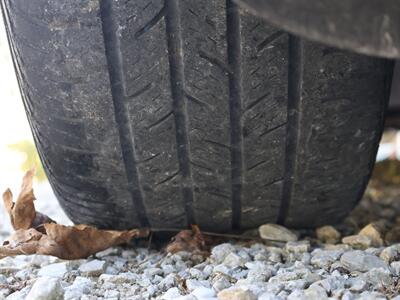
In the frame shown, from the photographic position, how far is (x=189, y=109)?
49.1 inches

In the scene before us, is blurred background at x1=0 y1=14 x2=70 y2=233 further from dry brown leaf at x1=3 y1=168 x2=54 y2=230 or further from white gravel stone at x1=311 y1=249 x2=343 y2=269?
white gravel stone at x1=311 y1=249 x2=343 y2=269

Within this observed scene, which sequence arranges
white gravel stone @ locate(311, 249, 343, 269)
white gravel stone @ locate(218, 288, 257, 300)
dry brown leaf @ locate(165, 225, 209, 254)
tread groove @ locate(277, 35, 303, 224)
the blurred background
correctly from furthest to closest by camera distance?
the blurred background
dry brown leaf @ locate(165, 225, 209, 254)
white gravel stone @ locate(311, 249, 343, 269)
tread groove @ locate(277, 35, 303, 224)
white gravel stone @ locate(218, 288, 257, 300)

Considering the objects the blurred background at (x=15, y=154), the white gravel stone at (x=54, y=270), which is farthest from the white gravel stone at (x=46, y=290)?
the blurred background at (x=15, y=154)

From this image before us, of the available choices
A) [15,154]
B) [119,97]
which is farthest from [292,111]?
[15,154]

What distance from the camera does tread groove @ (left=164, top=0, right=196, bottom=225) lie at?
116 cm

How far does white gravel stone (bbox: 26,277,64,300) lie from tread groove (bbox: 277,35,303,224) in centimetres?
50

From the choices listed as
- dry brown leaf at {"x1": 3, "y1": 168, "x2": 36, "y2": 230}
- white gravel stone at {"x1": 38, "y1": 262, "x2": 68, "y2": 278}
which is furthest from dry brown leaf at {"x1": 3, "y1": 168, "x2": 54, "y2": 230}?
white gravel stone at {"x1": 38, "y1": 262, "x2": 68, "y2": 278}

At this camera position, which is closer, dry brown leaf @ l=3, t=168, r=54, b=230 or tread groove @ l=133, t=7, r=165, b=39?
tread groove @ l=133, t=7, r=165, b=39

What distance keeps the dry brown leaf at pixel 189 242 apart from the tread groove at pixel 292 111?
195mm

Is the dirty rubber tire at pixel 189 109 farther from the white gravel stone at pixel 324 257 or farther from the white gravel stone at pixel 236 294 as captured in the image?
the white gravel stone at pixel 236 294

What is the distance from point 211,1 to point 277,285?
500mm

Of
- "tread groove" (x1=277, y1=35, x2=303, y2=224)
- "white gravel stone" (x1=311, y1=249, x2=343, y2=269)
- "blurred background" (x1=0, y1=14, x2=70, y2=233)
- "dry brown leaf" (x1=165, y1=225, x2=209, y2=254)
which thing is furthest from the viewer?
"blurred background" (x1=0, y1=14, x2=70, y2=233)

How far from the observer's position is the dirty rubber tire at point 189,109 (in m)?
1.18

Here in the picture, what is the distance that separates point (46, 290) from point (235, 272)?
35 centimetres
